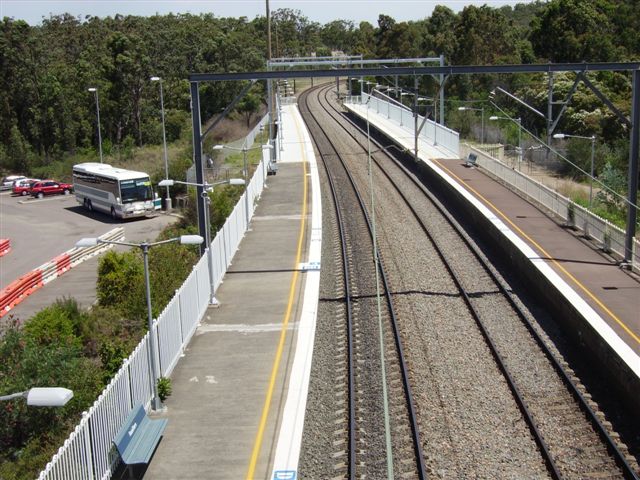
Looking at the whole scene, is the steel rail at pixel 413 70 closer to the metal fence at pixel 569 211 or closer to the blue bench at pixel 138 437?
the metal fence at pixel 569 211

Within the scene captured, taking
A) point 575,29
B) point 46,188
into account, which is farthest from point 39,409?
point 575,29

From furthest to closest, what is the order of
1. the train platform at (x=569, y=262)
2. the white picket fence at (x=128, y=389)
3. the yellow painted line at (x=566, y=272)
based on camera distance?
1. the yellow painted line at (x=566, y=272)
2. the train platform at (x=569, y=262)
3. the white picket fence at (x=128, y=389)

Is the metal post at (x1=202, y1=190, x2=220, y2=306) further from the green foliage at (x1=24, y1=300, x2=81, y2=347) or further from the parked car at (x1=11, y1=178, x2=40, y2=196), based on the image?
the parked car at (x1=11, y1=178, x2=40, y2=196)

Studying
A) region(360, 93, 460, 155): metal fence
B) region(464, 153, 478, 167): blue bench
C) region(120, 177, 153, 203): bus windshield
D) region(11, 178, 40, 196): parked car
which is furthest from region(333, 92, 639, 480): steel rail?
region(11, 178, 40, 196): parked car

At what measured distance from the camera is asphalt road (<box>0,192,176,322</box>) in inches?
1154

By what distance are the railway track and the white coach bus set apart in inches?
817

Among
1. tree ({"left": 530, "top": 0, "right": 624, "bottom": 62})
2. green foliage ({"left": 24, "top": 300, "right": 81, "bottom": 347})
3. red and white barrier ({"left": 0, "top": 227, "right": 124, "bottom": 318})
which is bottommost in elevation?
red and white barrier ({"left": 0, "top": 227, "right": 124, "bottom": 318})

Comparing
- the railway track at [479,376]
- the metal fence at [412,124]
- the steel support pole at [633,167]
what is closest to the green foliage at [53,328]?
the railway track at [479,376]

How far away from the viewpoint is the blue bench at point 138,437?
39.2 ft

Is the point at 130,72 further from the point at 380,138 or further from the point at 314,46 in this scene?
the point at 314,46

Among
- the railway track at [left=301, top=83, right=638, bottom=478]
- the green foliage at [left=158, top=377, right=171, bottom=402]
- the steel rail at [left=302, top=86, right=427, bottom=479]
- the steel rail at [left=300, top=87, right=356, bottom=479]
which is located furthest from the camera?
the green foliage at [left=158, top=377, right=171, bottom=402]

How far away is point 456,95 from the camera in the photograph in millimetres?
73562

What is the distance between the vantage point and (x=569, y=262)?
2175 centimetres

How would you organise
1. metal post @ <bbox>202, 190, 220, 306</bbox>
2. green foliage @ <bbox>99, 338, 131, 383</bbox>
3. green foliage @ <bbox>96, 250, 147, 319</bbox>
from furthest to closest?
1. green foliage @ <bbox>96, 250, 147, 319</bbox>
2. metal post @ <bbox>202, 190, 220, 306</bbox>
3. green foliage @ <bbox>99, 338, 131, 383</bbox>
